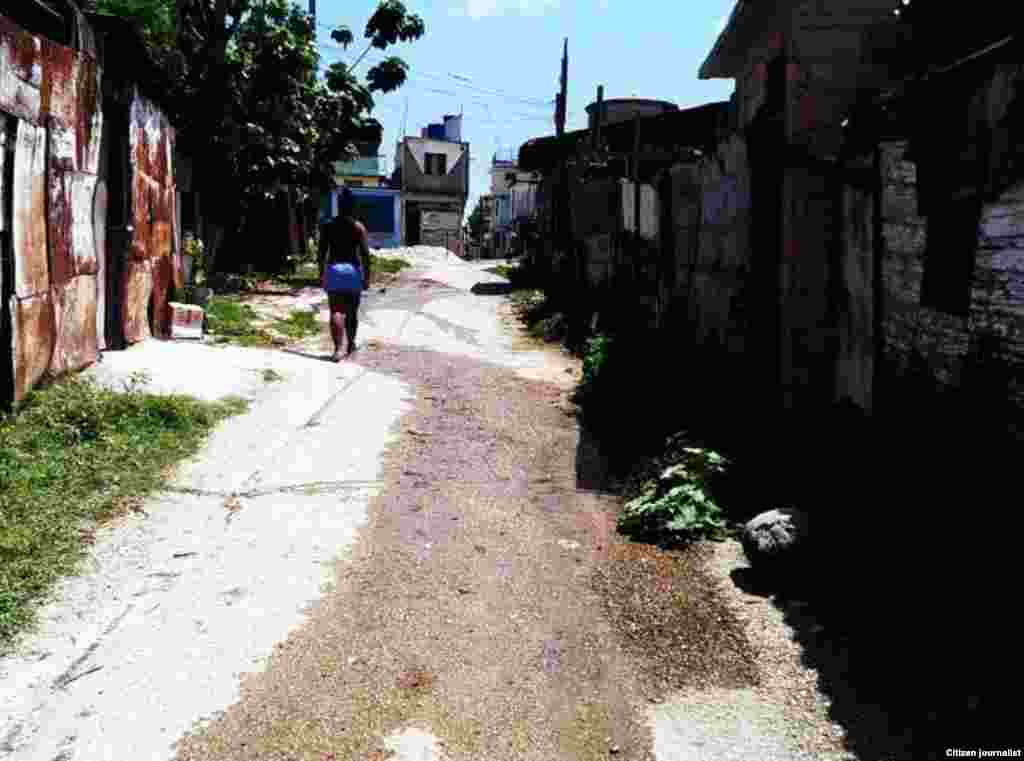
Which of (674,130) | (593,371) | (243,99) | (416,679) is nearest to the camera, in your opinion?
(416,679)

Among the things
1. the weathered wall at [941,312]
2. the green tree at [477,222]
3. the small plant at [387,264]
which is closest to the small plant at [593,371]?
the weathered wall at [941,312]

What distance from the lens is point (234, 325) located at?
39.9 ft

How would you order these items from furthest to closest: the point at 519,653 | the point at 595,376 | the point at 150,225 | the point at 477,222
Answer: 1. the point at 477,222
2. the point at 150,225
3. the point at 595,376
4. the point at 519,653

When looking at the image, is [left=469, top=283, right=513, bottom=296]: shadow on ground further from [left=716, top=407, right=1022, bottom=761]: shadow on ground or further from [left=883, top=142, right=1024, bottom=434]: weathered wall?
[left=716, top=407, right=1022, bottom=761]: shadow on ground

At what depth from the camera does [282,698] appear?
3559mm

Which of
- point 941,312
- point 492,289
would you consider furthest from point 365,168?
point 941,312

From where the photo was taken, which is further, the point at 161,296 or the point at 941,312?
the point at 161,296

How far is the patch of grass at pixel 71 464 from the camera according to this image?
4.38 m

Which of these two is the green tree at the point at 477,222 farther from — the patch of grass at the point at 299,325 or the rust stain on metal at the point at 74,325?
the rust stain on metal at the point at 74,325

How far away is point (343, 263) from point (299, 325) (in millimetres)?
3751

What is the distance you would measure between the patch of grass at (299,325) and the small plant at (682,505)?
7653 mm

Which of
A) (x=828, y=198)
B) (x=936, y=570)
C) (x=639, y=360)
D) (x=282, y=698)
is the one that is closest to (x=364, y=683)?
(x=282, y=698)

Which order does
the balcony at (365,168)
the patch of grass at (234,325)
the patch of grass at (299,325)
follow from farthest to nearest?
the balcony at (365,168), the patch of grass at (299,325), the patch of grass at (234,325)

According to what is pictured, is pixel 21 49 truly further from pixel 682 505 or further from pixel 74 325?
pixel 682 505
